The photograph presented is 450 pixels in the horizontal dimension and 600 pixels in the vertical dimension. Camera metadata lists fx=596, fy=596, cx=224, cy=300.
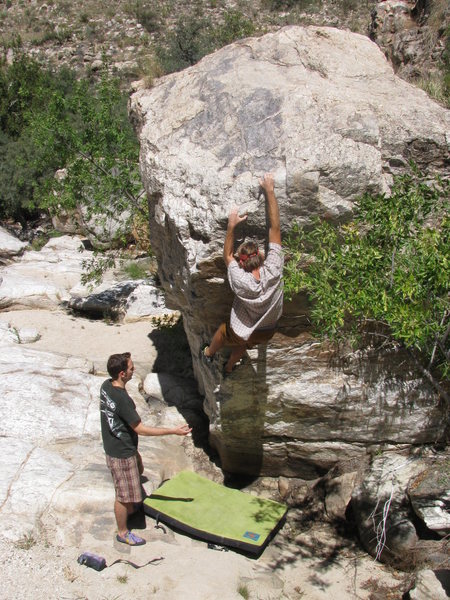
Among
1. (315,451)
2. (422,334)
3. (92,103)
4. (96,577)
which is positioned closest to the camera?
(422,334)

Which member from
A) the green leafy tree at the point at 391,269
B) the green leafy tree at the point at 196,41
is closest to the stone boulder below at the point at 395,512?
the green leafy tree at the point at 391,269

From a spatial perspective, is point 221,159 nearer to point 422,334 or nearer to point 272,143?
point 272,143

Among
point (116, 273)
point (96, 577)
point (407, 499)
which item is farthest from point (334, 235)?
point (116, 273)

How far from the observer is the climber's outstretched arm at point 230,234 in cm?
478

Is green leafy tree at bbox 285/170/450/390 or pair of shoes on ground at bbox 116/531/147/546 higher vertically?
green leafy tree at bbox 285/170/450/390

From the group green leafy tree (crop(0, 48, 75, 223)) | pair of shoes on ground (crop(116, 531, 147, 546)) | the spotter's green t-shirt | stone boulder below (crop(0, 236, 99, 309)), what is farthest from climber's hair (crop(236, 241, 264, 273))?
green leafy tree (crop(0, 48, 75, 223))

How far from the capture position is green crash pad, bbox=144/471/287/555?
5.07 m

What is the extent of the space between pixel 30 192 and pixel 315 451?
1508cm

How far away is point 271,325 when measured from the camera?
504cm

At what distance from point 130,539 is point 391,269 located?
298 cm

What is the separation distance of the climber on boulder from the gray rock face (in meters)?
0.18

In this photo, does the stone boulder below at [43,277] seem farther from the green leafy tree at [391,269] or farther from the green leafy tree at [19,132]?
the green leafy tree at [391,269]

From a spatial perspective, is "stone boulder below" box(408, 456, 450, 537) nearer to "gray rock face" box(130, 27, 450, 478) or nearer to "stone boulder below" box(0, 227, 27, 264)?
"gray rock face" box(130, 27, 450, 478)

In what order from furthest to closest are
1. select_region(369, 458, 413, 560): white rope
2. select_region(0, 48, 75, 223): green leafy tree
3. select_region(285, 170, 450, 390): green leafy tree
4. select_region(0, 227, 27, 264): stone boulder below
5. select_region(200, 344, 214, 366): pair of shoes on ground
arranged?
select_region(0, 48, 75, 223): green leafy tree
select_region(0, 227, 27, 264): stone boulder below
select_region(200, 344, 214, 366): pair of shoes on ground
select_region(369, 458, 413, 560): white rope
select_region(285, 170, 450, 390): green leafy tree
